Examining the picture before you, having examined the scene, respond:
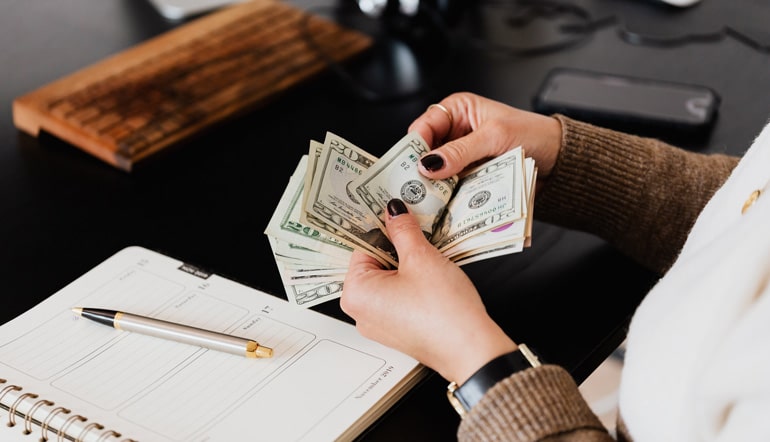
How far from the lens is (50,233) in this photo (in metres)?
1.06

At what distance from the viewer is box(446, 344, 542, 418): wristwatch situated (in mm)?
713

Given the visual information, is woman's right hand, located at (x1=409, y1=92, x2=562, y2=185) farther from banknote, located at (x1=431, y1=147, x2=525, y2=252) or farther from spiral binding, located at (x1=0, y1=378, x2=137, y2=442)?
spiral binding, located at (x1=0, y1=378, x2=137, y2=442)

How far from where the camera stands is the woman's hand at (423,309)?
2.43 ft

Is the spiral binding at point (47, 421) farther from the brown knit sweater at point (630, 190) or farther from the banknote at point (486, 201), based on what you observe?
the brown knit sweater at point (630, 190)

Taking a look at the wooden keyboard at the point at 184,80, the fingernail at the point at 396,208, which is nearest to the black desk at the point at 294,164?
the wooden keyboard at the point at 184,80

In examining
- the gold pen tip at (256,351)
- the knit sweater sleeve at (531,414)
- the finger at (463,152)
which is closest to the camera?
the knit sweater sleeve at (531,414)

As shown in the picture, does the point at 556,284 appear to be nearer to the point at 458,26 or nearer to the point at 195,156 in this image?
the point at 195,156

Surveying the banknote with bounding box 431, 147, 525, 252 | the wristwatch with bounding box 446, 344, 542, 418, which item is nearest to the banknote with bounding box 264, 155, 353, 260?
the banknote with bounding box 431, 147, 525, 252

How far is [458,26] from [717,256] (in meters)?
0.94

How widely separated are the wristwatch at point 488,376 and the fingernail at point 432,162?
24 centimetres

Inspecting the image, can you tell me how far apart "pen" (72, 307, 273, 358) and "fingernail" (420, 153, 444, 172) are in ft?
0.83

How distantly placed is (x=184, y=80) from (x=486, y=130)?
0.58m

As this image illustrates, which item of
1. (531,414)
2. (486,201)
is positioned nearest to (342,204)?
(486,201)

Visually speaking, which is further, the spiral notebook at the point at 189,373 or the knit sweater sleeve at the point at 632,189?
the knit sweater sleeve at the point at 632,189
